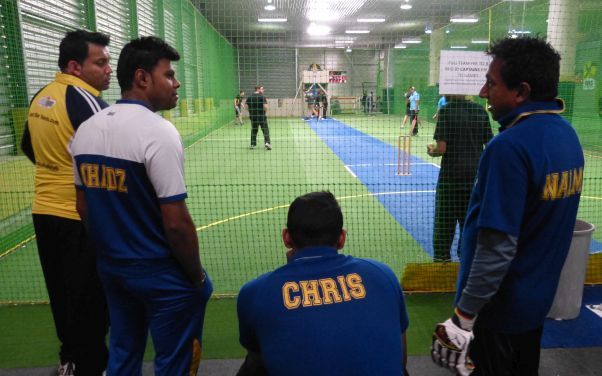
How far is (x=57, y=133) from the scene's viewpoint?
232cm

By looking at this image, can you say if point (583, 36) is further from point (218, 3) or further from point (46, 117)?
point (46, 117)

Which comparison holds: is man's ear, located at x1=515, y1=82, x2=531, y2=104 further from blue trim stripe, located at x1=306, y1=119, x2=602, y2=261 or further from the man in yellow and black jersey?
blue trim stripe, located at x1=306, y1=119, x2=602, y2=261

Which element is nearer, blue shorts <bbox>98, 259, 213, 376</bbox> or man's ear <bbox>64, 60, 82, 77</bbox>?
blue shorts <bbox>98, 259, 213, 376</bbox>

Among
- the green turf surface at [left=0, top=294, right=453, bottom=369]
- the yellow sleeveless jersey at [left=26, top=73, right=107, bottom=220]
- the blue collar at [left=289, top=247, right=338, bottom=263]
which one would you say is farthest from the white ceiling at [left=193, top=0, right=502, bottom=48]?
the blue collar at [left=289, top=247, right=338, bottom=263]

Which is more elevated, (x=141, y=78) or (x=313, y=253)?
(x=141, y=78)

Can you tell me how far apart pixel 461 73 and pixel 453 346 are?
294cm

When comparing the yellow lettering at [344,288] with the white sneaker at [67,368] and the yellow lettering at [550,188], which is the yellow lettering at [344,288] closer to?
the yellow lettering at [550,188]

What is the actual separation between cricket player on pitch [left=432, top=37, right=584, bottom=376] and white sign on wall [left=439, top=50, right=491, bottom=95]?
2.29m

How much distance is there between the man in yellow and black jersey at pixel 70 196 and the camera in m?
2.34

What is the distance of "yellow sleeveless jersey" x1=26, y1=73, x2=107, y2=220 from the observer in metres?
2.32

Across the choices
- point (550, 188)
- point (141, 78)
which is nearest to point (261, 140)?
point (141, 78)

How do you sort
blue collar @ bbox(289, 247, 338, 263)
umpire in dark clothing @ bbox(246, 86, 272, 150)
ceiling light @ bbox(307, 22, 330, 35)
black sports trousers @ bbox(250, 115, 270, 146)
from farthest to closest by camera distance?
ceiling light @ bbox(307, 22, 330, 35), black sports trousers @ bbox(250, 115, 270, 146), umpire in dark clothing @ bbox(246, 86, 272, 150), blue collar @ bbox(289, 247, 338, 263)

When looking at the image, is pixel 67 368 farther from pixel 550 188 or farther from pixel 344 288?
pixel 550 188

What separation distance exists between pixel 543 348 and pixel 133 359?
261cm
